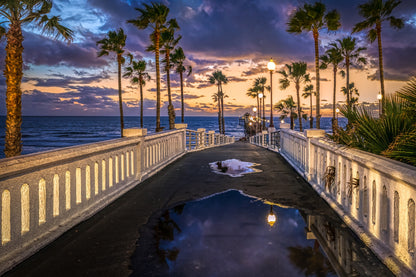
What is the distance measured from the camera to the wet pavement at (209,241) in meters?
3.27

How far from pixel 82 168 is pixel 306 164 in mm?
5593

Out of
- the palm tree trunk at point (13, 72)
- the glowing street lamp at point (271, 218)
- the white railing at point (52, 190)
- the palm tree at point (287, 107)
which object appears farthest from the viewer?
the palm tree at point (287, 107)

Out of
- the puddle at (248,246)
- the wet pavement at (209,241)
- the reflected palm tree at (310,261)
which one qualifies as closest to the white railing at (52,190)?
the wet pavement at (209,241)

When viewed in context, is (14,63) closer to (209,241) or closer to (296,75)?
(209,241)

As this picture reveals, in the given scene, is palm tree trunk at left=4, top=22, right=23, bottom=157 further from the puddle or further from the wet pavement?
the puddle

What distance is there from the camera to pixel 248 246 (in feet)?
12.5

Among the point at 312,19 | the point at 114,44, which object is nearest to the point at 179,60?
the point at 114,44

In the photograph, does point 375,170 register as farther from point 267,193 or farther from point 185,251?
point 267,193

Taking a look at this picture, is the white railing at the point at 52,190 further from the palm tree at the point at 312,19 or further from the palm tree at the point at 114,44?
the palm tree at the point at 114,44

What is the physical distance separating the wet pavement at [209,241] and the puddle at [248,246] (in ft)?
0.03

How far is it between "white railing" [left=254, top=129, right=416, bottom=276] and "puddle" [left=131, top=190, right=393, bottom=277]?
0.20 m

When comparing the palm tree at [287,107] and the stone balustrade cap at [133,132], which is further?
the palm tree at [287,107]

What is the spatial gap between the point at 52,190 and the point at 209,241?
86.9 inches

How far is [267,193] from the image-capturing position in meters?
6.64
